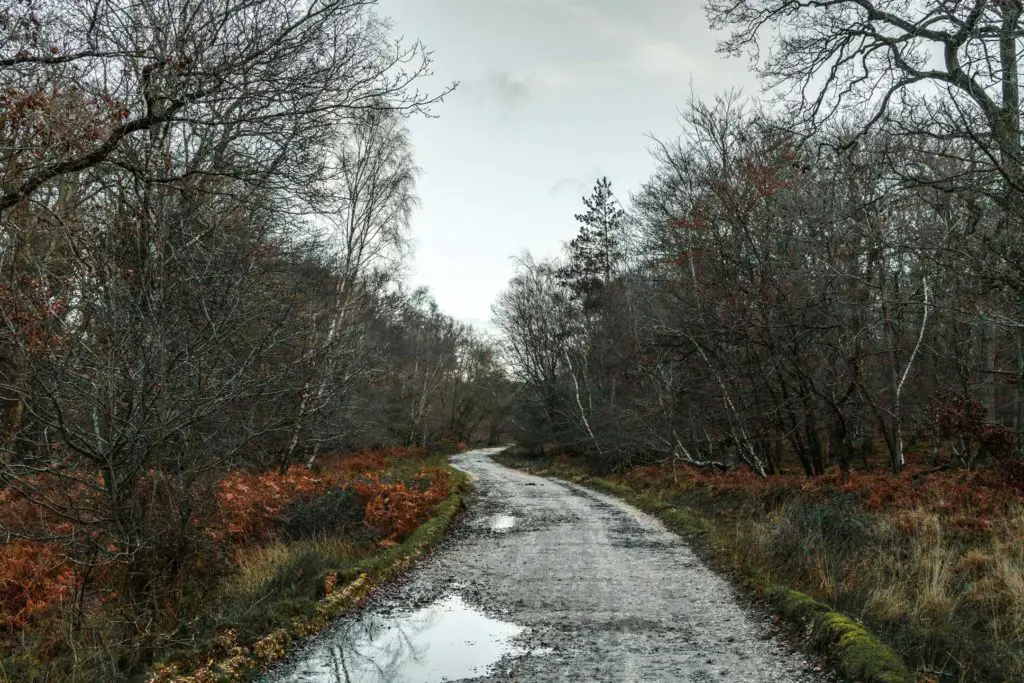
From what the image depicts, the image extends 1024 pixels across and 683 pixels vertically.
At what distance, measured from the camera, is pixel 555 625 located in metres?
7.09

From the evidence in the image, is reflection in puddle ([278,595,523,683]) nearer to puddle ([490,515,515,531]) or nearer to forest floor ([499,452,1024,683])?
forest floor ([499,452,1024,683])

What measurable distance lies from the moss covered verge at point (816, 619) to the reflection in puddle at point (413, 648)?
251 centimetres

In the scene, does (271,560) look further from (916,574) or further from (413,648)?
(916,574)

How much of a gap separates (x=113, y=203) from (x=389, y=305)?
21.1m

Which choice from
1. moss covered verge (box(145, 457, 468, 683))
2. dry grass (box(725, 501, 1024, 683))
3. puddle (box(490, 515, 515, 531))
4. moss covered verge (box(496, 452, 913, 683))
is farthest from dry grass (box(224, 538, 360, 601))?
dry grass (box(725, 501, 1024, 683))

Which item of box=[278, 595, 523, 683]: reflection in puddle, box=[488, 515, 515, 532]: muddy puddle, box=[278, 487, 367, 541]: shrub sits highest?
box=[278, 487, 367, 541]: shrub

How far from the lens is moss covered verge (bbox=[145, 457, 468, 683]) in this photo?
5316mm

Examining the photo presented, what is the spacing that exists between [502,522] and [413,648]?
8.52 meters

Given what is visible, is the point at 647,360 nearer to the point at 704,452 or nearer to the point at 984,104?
the point at 704,452

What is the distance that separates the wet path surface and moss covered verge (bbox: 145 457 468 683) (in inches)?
7.8

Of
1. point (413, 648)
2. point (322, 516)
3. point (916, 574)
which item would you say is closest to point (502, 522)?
point (322, 516)

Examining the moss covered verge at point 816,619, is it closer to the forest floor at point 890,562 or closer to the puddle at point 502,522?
the forest floor at point 890,562

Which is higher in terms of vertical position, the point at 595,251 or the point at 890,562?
the point at 595,251

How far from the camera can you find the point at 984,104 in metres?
8.80
